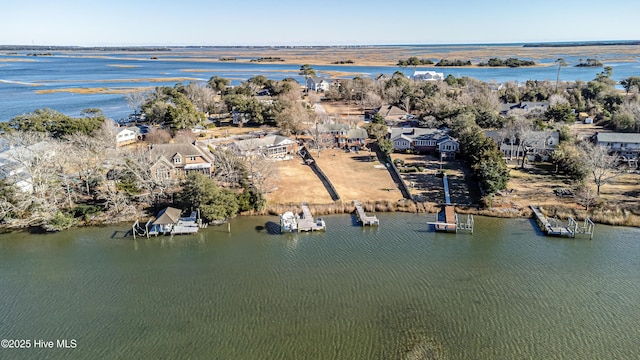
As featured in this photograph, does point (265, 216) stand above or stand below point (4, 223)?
→ below

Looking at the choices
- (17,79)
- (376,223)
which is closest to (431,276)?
(376,223)

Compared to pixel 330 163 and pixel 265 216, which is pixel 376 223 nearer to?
pixel 265 216

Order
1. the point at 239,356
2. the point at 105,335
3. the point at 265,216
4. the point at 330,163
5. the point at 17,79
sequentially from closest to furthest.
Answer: the point at 239,356, the point at 105,335, the point at 265,216, the point at 330,163, the point at 17,79

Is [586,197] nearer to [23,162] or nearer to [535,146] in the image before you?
[535,146]

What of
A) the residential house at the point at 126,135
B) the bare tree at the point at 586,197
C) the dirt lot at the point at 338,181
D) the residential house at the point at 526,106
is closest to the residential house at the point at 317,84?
the residential house at the point at 526,106

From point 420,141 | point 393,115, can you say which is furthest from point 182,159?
point 393,115
